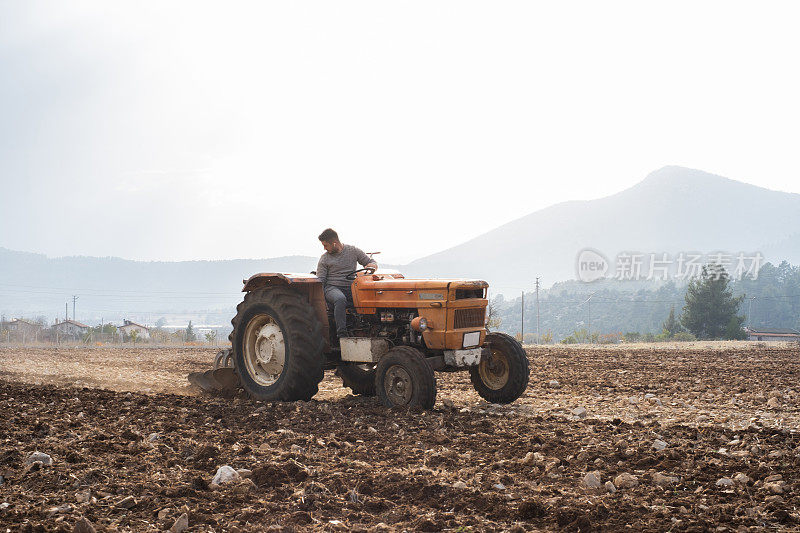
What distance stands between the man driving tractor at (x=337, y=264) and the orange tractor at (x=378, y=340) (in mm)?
125

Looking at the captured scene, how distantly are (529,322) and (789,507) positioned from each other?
17364cm

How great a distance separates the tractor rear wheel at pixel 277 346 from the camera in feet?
28.7

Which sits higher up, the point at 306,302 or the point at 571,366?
the point at 306,302

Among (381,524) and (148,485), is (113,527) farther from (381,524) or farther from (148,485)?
(381,524)

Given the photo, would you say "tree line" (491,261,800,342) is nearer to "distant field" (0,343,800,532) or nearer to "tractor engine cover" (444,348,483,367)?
"tractor engine cover" (444,348,483,367)

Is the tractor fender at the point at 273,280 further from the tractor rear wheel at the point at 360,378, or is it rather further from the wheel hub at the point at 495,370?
the wheel hub at the point at 495,370

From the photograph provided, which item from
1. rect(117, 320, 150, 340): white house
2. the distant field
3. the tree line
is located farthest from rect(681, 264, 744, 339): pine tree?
the distant field

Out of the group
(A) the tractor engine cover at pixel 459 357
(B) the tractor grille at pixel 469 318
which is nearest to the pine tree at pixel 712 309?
(B) the tractor grille at pixel 469 318

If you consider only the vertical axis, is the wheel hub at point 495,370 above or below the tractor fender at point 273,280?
below

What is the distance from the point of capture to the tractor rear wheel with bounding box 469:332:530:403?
9.02 m

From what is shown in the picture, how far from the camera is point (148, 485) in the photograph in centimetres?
484

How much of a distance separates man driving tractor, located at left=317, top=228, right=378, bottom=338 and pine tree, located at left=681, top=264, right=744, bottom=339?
6850 centimetres

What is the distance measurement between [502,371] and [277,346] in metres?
3.09

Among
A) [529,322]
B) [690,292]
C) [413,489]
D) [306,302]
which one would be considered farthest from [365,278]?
[529,322]
